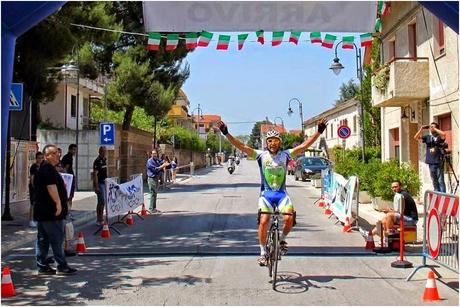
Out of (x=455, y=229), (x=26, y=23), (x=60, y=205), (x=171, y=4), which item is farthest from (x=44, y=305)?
(x=171, y=4)

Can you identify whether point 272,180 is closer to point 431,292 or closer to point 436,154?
point 431,292

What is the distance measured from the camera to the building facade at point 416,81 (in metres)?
15.6

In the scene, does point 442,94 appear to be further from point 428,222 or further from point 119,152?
point 119,152

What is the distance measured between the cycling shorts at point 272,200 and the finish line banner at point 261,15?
3.28 meters

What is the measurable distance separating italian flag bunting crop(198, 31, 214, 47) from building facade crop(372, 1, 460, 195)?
19.9 ft

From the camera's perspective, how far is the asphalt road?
6727 mm

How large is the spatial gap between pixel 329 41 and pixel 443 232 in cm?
478

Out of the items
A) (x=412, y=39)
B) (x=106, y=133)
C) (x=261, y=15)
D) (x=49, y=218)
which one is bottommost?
(x=49, y=218)

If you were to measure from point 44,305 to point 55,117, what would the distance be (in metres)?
29.7

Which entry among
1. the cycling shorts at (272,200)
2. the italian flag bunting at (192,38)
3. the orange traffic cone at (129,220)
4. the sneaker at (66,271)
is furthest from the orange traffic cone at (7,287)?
the orange traffic cone at (129,220)

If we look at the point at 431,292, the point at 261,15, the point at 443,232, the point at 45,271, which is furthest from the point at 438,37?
the point at 45,271

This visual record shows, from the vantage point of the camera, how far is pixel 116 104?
31.8 m

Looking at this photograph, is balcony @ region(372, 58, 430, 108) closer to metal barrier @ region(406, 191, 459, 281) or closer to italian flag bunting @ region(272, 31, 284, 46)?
italian flag bunting @ region(272, 31, 284, 46)

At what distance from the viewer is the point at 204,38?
35.6 ft
